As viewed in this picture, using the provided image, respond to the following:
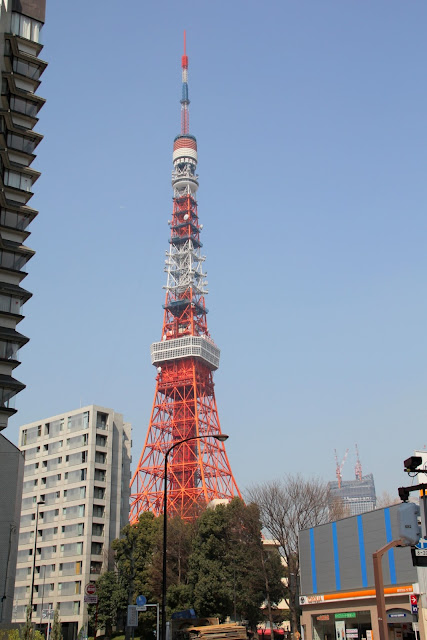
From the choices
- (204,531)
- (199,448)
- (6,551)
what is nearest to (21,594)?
(199,448)

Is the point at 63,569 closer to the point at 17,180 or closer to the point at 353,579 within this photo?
the point at 353,579

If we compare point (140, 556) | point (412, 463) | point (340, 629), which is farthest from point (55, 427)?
point (412, 463)

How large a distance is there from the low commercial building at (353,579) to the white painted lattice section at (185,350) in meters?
55.1

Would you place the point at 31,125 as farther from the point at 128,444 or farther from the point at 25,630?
the point at 128,444

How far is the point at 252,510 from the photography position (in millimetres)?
56250

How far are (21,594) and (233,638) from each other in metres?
60.6

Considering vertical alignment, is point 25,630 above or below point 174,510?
below

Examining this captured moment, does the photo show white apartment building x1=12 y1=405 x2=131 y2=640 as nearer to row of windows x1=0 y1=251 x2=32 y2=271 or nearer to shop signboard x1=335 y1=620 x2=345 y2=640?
row of windows x1=0 y1=251 x2=32 y2=271

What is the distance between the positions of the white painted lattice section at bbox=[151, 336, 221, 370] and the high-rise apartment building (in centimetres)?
5665

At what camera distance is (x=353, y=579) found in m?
40.1

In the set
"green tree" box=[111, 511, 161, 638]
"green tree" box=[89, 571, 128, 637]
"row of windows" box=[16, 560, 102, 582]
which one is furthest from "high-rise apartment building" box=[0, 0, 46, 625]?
"row of windows" box=[16, 560, 102, 582]

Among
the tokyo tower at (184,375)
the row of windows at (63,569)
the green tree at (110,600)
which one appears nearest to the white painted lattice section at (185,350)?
the tokyo tower at (184,375)

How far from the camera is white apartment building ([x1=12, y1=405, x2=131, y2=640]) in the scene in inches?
2891

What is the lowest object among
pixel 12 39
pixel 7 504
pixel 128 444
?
pixel 7 504
